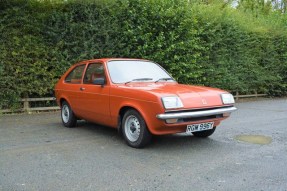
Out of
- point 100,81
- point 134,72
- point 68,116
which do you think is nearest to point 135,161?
point 100,81

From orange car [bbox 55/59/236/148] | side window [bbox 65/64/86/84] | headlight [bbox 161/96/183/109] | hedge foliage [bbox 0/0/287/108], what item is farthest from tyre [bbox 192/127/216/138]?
hedge foliage [bbox 0/0/287/108]

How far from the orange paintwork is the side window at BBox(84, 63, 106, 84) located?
0.10m

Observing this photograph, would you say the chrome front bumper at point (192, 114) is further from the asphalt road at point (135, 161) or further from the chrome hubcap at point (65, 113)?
the chrome hubcap at point (65, 113)

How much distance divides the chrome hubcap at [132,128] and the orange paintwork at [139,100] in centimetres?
25

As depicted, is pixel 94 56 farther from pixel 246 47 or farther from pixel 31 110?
pixel 246 47

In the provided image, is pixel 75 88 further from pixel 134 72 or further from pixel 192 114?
pixel 192 114

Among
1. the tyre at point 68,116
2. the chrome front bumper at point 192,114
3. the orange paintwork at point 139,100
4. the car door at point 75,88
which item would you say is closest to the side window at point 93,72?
the orange paintwork at point 139,100

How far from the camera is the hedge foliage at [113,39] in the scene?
10008 millimetres

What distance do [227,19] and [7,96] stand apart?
9.26 m

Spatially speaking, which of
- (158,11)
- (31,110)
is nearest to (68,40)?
(31,110)

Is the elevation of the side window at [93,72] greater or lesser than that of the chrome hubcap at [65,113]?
greater

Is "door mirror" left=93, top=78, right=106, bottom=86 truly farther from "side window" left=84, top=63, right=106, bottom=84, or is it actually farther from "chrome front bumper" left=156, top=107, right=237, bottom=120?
"chrome front bumper" left=156, top=107, right=237, bottom=120

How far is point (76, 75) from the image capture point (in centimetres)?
786

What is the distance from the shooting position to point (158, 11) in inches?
463
